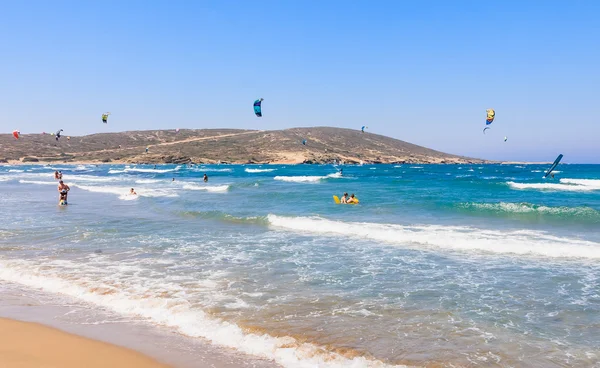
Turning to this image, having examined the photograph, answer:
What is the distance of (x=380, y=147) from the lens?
126562 mm

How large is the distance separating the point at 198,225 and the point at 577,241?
14612mm

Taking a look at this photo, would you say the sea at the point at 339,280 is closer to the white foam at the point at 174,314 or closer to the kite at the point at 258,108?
the white foam at the point at 174,314

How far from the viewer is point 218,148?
10781 centimetres

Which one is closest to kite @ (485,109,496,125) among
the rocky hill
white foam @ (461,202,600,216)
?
white foam @ (461,202,600,216)

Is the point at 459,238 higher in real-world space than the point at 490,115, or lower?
lower

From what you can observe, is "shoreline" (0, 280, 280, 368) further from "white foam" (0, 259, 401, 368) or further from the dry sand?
"white foam" (0, 259, 401, 368)

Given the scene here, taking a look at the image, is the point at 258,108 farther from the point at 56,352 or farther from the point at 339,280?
the point at 56,352

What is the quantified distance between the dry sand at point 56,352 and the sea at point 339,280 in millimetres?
1071

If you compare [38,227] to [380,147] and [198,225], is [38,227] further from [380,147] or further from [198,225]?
[380,147]

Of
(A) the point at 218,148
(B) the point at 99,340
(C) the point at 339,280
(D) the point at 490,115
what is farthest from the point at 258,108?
(A) the point at 218,148

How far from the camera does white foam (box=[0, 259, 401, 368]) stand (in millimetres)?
6164

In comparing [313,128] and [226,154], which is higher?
[313,128]

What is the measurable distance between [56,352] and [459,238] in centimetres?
1294

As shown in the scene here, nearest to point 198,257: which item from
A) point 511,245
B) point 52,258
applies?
point 52,258
